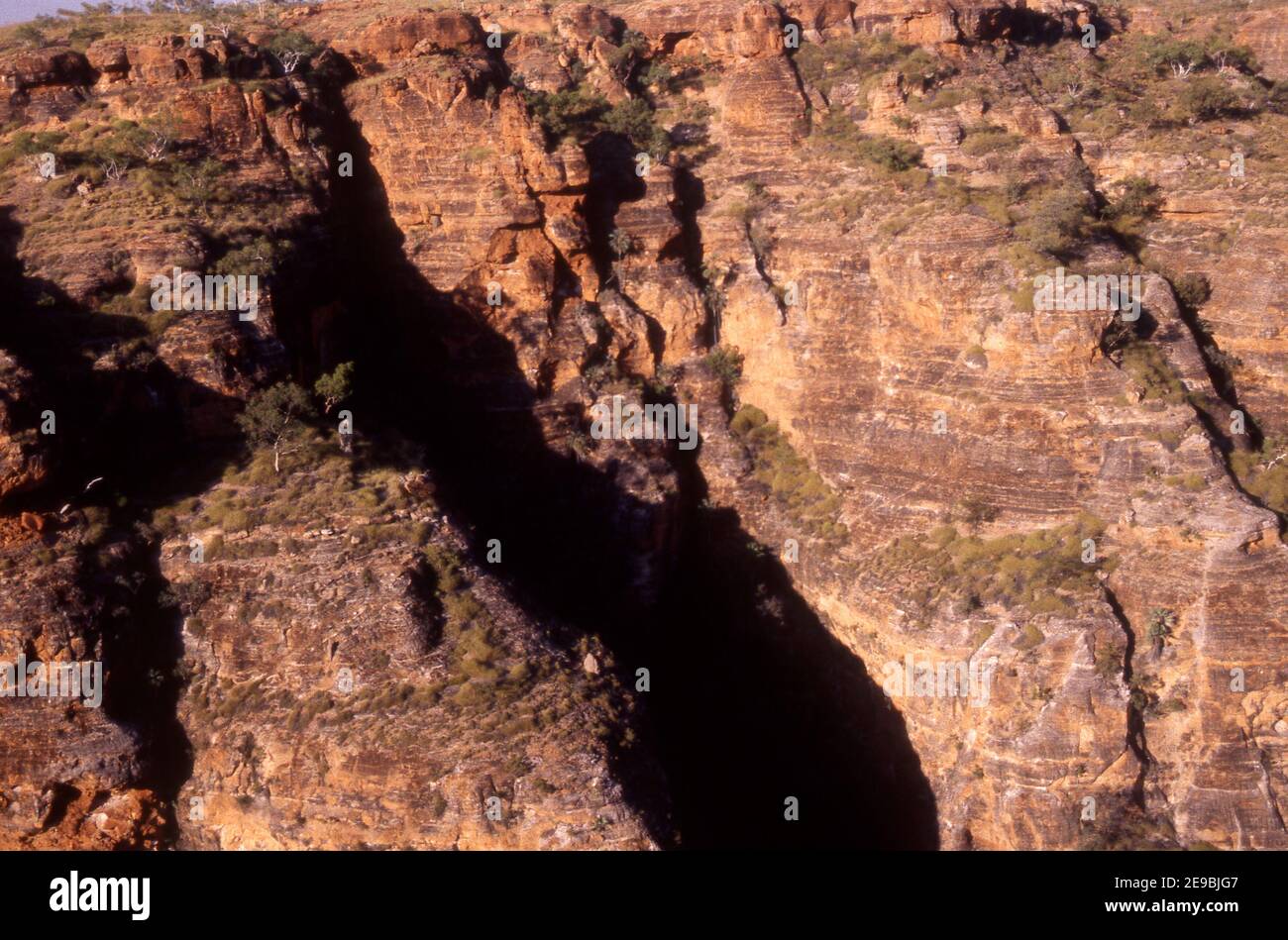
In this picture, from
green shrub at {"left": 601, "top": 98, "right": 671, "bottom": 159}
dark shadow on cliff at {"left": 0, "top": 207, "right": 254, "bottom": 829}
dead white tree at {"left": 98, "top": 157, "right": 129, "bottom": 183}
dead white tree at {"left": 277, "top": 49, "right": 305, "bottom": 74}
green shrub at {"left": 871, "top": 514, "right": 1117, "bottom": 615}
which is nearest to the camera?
dark shadow on cliff at {"left": 0, "top": 207, "right": 254, "bottom": 829}

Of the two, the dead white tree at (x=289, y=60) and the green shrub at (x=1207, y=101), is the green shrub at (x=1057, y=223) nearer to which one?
the green shrub at (x=1207, y=101)

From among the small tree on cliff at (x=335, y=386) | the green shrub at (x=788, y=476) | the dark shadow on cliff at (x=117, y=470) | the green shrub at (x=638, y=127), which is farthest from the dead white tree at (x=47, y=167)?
the green shrub at (x=788, y=476)

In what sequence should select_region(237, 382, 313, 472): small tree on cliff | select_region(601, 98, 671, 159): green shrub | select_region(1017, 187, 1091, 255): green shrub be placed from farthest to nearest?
select_region(601, 98, 671, 159): green shrub, select_region(1017, 187, 1091, 255): green shrub, select_region(237, 382, 313, 472): small tree on cliff

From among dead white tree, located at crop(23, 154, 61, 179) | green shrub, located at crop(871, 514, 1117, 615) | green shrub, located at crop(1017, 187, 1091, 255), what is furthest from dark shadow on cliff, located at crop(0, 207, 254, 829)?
green shrub, located at crop(1017, 187, 1091, 255)

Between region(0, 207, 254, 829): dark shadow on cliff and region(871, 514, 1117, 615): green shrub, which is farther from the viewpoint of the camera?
region(871, 514, 1117, 615): green shrub

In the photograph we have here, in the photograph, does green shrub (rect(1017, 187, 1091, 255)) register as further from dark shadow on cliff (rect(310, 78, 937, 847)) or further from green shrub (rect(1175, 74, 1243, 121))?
dark shadow on cliff (rect(310, 78, 937, 847))

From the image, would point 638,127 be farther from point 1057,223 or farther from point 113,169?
point 113,169
